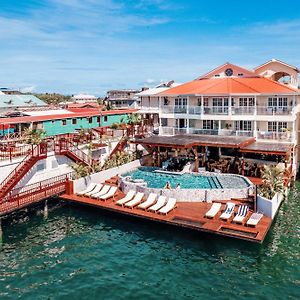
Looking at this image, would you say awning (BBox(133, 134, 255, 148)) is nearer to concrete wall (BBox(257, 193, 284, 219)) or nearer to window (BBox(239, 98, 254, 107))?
window (BBox(239, 98, 254, 107))

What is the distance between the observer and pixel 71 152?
33.4 metres

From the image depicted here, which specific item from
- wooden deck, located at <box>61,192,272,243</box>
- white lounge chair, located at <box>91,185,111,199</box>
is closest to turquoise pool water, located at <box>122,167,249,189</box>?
wooden deck, located at <box>61,192,272,243</box>

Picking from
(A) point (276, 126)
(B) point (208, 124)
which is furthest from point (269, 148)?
(B) point (208, 124)

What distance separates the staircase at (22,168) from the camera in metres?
27.1

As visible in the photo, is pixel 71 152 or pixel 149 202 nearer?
pixel 149 202

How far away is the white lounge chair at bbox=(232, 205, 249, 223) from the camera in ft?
75.6

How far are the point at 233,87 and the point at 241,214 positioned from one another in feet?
59.4

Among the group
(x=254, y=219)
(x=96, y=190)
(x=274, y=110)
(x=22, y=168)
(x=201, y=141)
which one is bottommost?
(x=254, y=219)

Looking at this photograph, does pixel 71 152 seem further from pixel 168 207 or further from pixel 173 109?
pixel 173 109

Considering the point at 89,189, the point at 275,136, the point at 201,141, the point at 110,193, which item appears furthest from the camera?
the point at 275,136

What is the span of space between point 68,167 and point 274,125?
20885 mm

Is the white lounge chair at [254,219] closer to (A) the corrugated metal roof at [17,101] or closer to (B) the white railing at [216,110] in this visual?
(B) the white railing at [216,110]

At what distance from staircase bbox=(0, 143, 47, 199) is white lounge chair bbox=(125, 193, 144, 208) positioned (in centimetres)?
865

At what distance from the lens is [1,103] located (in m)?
53.6
